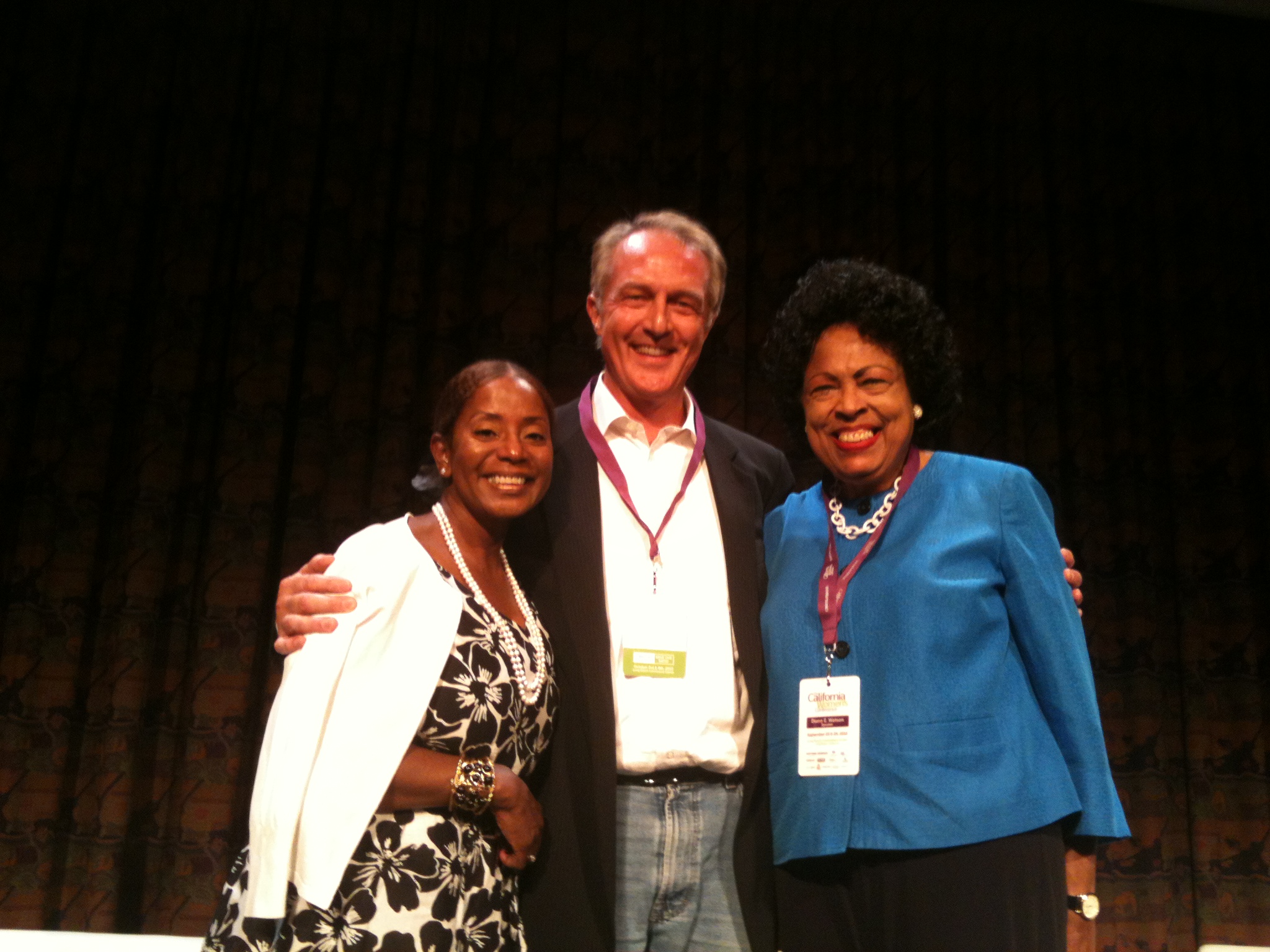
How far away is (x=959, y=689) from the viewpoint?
158 centimetres

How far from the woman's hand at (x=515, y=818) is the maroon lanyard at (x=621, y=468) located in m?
0.48

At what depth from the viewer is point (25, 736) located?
3.80 meters

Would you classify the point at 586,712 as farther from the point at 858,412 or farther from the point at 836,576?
the point at 858,412

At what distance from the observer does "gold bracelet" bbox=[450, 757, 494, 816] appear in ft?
5.47

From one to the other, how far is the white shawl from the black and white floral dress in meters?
0.04

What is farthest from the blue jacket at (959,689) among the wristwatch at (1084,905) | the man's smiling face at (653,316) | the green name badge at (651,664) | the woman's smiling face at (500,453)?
→ the man's smiling face at (653,316)

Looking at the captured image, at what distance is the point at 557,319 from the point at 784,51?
161 cm

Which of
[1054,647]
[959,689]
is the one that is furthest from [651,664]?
[1054,647]

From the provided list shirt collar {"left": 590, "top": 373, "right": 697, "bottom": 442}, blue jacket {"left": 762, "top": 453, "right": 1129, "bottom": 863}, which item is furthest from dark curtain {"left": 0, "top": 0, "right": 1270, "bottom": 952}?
blue jacket {"left": 762, "top": 453, "right": 1129, "bottom": 863}

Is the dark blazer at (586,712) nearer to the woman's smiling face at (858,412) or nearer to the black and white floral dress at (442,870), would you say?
the black and white floral dress at (442,870)

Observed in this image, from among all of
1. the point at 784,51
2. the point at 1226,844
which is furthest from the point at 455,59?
the point at 1226,844

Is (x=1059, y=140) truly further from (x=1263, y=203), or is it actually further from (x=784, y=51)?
(x=784, y=51)

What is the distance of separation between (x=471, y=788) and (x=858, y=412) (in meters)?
0.89

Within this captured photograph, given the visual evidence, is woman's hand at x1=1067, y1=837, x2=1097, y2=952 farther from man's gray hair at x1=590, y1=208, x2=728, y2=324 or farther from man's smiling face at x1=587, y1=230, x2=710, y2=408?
man's gray hair at x1=590, y1=208, x2=728, y2=324
